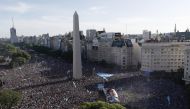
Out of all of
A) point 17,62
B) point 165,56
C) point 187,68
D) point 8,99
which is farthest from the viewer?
point 17,62

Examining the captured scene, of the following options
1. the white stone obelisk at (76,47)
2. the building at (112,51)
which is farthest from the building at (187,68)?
the building at (112,51)

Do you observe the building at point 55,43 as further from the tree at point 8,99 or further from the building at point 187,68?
the tree at point 8,99

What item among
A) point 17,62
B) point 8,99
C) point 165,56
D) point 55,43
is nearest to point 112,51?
point 165,56

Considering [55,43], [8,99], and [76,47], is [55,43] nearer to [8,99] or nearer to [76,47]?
[76,47]

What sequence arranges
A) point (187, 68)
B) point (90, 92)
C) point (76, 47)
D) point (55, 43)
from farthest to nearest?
point (55, 43), point (76, 47), point (187, 68), point (90, 92)

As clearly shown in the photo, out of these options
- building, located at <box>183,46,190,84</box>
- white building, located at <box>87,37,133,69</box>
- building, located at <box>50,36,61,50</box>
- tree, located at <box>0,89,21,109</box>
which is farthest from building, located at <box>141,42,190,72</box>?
building, located at <box>50,36,61,50</box>

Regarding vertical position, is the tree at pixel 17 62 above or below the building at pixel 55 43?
below

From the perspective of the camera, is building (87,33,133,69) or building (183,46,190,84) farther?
building (87,33,133,69)

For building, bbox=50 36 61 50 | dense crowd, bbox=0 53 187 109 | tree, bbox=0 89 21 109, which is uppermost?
building, bbox=50 36 61 50

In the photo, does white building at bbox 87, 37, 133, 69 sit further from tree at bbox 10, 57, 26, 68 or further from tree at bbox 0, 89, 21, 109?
tree at bbox 0, 89, 21, 109
